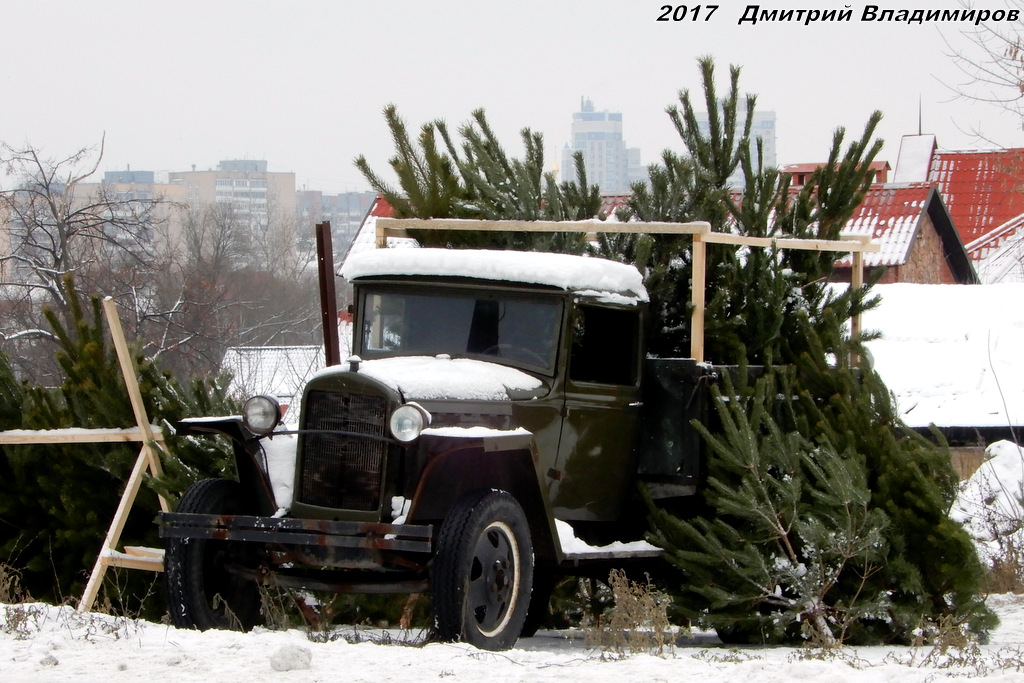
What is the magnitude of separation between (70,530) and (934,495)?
5.32 meters

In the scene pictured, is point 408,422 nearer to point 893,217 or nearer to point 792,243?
point 792,243

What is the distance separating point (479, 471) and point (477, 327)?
1.08 m

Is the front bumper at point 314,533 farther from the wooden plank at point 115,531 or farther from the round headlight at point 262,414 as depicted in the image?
the wooden plank at point 115,531

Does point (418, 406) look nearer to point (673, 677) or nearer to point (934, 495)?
point (673, 677)

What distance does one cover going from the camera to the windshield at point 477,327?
23.3 feet

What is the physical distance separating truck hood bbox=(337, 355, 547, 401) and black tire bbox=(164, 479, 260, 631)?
1039mm


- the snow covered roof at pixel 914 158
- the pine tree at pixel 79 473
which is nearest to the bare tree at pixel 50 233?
the pine tree at pixel 79 473

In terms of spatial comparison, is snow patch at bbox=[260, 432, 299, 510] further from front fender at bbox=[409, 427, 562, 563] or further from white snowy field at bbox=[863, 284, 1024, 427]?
white snowy field at bbox=[863, 284, 1024, 427]

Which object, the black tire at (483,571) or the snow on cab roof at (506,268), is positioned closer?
the black tire at (483,571)

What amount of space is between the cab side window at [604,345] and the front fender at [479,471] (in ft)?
2.82

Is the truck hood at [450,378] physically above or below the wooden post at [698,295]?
below

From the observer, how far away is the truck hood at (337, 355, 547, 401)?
6352 millimetres

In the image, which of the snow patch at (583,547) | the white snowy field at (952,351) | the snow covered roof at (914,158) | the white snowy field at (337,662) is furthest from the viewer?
the snow covered roof at (914,158)

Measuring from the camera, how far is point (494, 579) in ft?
19.9
